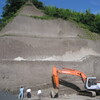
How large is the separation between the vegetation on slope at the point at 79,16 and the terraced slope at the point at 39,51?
5.96 feet

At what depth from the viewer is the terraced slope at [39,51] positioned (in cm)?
1361

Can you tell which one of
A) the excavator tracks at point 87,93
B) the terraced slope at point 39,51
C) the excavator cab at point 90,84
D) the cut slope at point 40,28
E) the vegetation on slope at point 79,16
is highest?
the vegetation on slope at point 79,16

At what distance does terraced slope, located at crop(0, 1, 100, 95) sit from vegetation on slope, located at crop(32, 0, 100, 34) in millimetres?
1817

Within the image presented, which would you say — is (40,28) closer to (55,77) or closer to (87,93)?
(55,77)

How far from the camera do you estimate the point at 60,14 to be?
22.8m

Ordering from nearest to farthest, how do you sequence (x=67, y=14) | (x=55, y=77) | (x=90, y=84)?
(x=55, y=77)
(x=90, y=84)
(x=67, y=14)

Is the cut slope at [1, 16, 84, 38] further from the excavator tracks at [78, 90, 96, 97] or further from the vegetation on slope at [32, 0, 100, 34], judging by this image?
the excavator tracks at [78, 90, 96, 97]

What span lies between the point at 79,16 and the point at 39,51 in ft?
36.0

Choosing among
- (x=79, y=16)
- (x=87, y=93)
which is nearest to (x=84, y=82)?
(x=87, y=93)

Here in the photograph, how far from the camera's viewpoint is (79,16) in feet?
83.4

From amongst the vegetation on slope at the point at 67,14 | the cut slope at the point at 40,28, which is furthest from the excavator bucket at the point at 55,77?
the vegetation on slope at the point at 67,14

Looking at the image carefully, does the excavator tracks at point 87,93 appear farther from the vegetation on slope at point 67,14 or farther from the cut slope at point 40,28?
the vegetation on slope at point 67,14

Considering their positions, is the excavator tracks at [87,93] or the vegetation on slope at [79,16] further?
the vegetation on slope at [79,16]

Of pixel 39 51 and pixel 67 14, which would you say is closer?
pixel 39 51
